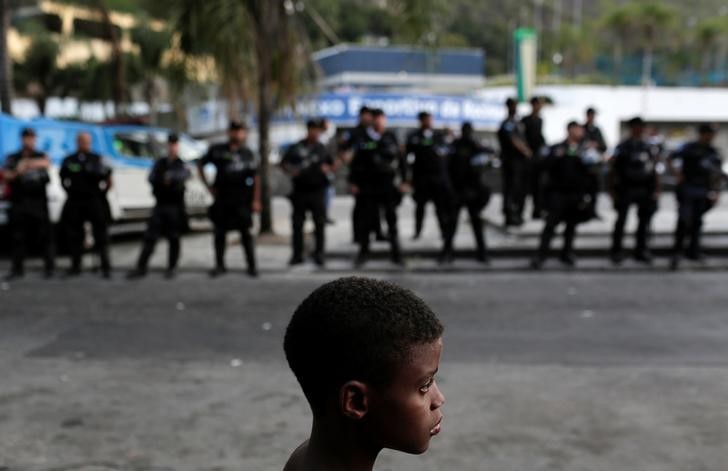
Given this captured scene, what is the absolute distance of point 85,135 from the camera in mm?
8898

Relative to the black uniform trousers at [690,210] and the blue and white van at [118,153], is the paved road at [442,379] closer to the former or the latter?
the black uniform trousers at [690,210]

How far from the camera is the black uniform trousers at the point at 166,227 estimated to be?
9.01 metres

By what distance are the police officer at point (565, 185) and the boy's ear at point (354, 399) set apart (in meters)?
8.21

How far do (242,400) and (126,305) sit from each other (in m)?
3.30

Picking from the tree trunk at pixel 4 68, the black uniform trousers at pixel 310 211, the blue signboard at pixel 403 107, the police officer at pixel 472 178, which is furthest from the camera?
the blue signboard at pixel 403 107

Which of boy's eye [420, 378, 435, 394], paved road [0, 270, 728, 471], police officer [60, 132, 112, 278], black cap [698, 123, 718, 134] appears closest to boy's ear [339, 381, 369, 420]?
boy's eye [420, 378, 435, 394]

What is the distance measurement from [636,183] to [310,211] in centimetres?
396

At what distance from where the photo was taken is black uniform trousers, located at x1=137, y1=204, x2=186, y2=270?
29.6ft

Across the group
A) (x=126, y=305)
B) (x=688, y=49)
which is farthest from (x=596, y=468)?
(x=688, y=49)

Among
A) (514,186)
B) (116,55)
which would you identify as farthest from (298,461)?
(116,55)

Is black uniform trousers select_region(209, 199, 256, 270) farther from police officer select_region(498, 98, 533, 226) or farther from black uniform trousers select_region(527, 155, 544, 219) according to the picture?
black uniform trousers select_region(527, 155, 544, 219)

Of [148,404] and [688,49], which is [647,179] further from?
[688,49]

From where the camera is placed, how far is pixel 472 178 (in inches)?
378

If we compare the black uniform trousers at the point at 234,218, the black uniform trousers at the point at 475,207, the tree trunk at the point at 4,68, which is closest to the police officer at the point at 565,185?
the black uniform trousers at the point at 475,207
